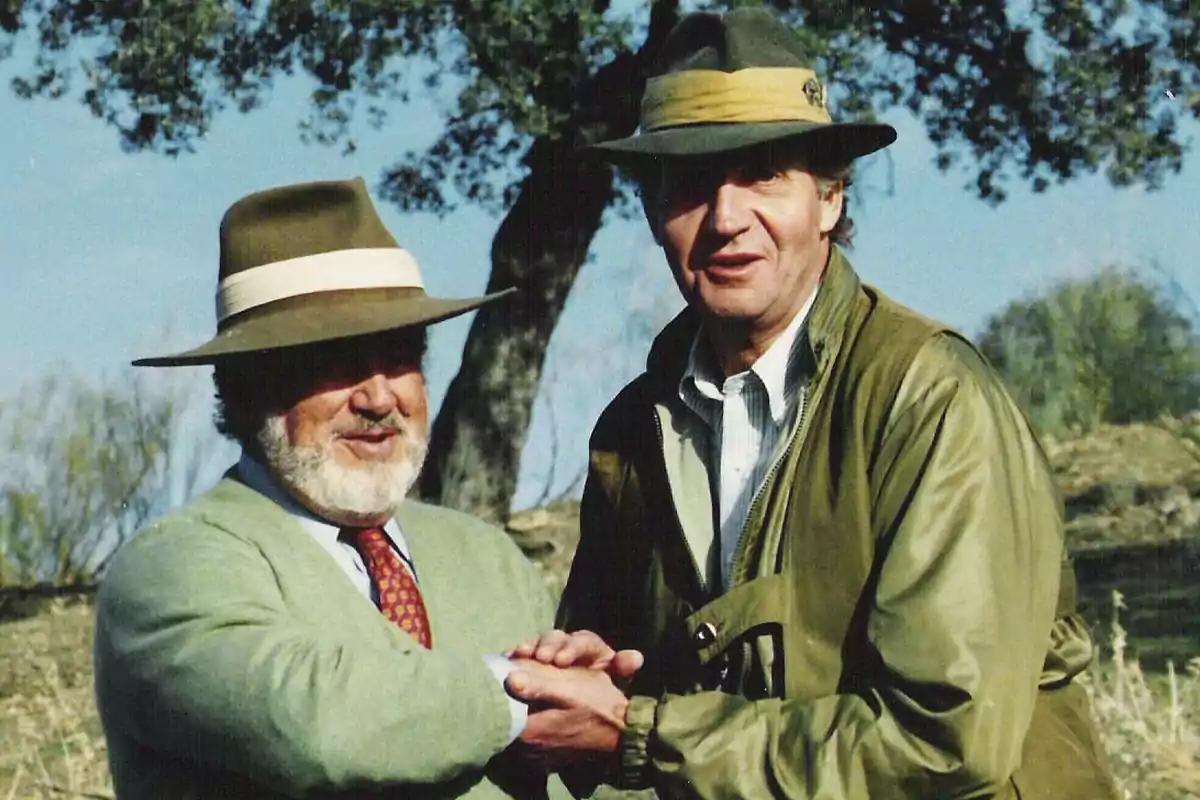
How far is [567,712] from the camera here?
11.3 feet

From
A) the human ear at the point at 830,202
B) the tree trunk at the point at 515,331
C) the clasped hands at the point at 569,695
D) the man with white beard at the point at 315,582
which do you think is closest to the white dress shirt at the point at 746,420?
the human ear at the point at 830,202

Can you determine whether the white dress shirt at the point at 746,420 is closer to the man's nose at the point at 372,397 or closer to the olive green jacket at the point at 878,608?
the olive green jacket at the point at 878,608

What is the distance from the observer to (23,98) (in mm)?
12531

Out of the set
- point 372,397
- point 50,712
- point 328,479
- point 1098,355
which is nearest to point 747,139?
point 372,397

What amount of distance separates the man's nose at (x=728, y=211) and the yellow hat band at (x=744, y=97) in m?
0.16

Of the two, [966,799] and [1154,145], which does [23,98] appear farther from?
[966,799]

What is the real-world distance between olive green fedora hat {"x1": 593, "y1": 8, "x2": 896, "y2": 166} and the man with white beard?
0.57m

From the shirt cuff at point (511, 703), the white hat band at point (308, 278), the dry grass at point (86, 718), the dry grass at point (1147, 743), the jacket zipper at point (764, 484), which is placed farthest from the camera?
the dry grass at point (86, 718)

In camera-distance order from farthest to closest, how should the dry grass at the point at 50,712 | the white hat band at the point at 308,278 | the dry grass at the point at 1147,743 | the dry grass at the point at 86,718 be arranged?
the dry grass at the point at 50,712 < the dry grass at the point at 86,718 < the dry grass at the point at 1147,743 < the white hat band at the point at 308,278

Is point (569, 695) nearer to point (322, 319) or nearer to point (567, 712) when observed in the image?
point (567, 712)

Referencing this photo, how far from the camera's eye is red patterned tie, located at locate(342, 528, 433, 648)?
3.56 m

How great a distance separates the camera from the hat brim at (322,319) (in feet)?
11.3

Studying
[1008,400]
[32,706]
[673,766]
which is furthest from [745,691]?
[32,706]

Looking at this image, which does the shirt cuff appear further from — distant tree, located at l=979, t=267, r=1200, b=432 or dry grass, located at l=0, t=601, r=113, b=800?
distant tree, located at l=979, t=267, r=1200, b=432
